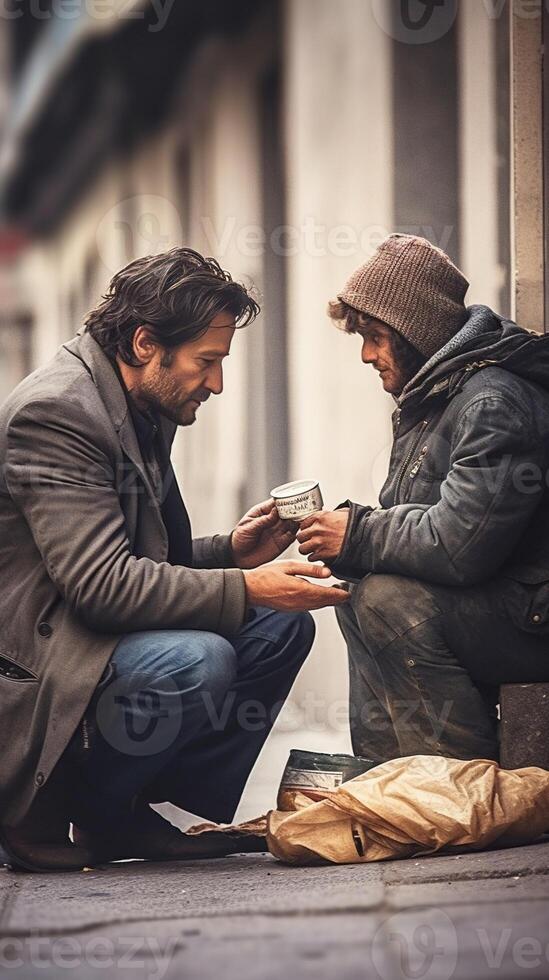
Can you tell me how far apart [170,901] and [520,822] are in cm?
82

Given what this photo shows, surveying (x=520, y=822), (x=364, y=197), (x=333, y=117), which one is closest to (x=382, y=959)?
(x=520, y=822)

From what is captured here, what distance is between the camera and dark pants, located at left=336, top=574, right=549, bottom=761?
3600mm

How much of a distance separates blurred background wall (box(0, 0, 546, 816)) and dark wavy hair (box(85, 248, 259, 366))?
1387 mm

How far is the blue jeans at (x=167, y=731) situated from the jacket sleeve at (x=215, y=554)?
30cm

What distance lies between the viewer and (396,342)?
13.1 feet

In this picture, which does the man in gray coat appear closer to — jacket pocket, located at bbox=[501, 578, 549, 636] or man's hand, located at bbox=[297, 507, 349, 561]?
man's hand, located at bbox=[297, 507, 349, 561]

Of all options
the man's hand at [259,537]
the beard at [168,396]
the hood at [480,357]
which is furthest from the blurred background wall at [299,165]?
the beard at [168,396]

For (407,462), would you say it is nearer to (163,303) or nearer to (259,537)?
(259,537)

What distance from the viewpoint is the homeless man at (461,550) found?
11.7 ft

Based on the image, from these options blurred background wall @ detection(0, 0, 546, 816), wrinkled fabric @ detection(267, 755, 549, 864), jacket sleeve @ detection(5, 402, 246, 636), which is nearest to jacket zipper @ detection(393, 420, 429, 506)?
jacket sleeve @ detection(5, 402, 246, 636)

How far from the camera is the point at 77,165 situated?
1376cm

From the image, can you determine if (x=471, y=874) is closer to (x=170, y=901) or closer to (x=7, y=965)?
(x=170, y=901)

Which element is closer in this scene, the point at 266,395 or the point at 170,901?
the point at 170,901

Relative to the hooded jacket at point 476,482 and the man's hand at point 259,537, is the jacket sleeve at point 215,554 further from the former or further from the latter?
the hooded jacket at point 476,482
